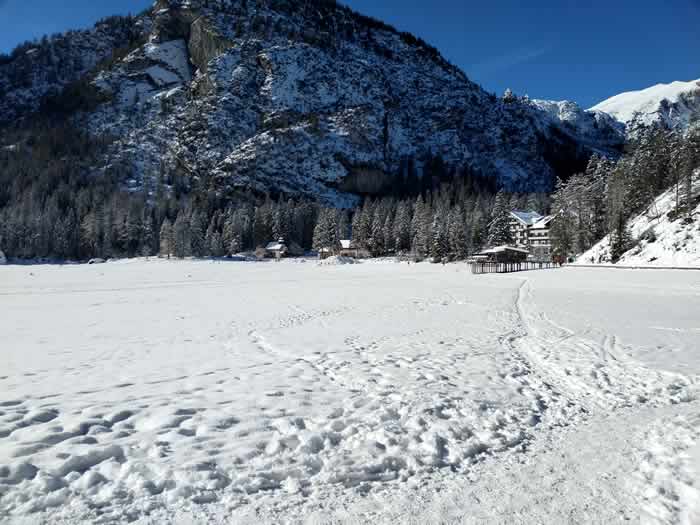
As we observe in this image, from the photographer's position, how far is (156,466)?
3.92 meters

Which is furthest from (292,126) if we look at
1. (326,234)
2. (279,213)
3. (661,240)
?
(661,240)

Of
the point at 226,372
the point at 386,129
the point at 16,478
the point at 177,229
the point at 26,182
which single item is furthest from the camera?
the point at 386,129

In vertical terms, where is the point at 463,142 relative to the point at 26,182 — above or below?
above

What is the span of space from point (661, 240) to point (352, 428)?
50860 mm

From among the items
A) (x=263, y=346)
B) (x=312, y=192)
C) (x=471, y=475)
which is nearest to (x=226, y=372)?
(x=263, y=346)

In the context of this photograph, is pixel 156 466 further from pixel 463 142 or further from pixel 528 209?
pixel 463 142

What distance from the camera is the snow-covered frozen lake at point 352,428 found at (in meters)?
3.45

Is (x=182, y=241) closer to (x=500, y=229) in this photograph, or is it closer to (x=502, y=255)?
(x=502, y=255)

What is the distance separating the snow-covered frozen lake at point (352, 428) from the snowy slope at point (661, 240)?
36.3m

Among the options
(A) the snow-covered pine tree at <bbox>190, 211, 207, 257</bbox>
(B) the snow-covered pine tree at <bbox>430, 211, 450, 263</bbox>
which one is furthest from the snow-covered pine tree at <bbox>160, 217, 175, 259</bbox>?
Result: (B) the snow-covered pine tree at <bbox>430, 211, 450, 263</bbox>

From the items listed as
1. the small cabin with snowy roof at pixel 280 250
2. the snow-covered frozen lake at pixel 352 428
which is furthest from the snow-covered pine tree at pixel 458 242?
the snow-covered frozen lake at pixel 352 428

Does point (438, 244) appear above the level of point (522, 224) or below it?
below

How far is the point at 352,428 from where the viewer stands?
4957mm

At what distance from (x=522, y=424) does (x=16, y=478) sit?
6.06 m
